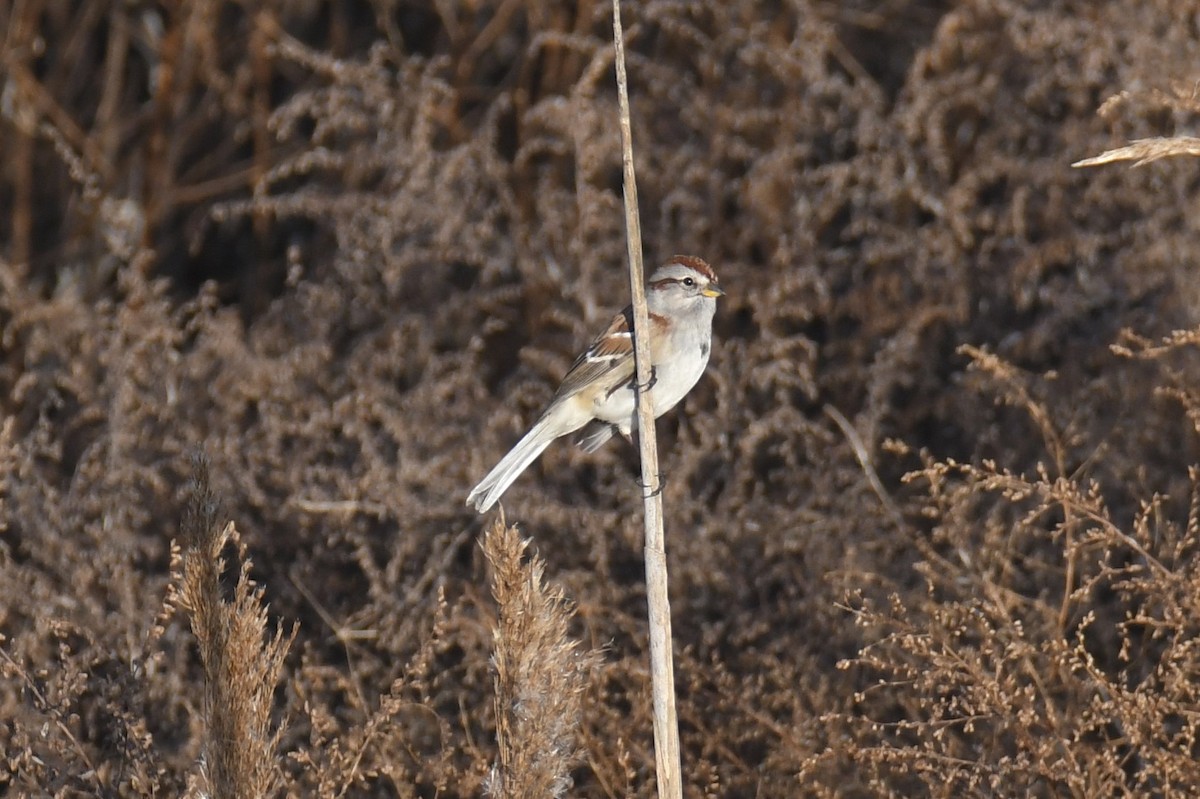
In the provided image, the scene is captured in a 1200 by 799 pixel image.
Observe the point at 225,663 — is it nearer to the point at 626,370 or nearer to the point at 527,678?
the point at 527,678

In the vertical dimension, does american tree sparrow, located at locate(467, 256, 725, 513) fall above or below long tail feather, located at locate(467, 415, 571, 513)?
above

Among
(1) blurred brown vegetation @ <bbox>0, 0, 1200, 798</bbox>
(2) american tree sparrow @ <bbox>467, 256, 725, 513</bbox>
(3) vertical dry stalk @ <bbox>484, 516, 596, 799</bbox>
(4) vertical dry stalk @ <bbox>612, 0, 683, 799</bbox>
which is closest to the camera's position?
(3) vertical dry stalk @ <bbox>484, 516, 596, 799</bbox>

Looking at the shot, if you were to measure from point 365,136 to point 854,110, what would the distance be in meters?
1.74

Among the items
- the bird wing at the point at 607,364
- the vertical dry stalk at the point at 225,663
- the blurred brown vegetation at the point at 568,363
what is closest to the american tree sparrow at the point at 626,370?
the bird wing at the point at 607,364

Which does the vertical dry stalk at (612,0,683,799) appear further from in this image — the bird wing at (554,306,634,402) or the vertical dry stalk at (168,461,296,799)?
the bird wing at (554,306,634,402)

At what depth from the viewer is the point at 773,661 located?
340cm

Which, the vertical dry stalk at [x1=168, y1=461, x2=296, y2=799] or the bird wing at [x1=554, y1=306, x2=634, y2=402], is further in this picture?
the bird wing at [x1=554, y1=306, x2=634, y2=402]

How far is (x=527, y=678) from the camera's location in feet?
6.44

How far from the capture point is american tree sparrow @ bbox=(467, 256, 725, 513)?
10.9 ft

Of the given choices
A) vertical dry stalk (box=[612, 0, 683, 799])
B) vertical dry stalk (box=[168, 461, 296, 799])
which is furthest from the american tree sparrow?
vertical dry stalk (box=[168, 461, 296, 799])

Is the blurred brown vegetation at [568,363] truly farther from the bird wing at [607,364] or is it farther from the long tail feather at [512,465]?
the bird wing at [607,364]

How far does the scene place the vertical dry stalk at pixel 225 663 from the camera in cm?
199

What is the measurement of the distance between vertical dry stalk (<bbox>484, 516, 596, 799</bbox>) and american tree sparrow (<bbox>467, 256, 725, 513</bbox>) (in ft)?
4.17

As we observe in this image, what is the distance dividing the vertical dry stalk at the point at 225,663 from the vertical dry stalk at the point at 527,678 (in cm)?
34
